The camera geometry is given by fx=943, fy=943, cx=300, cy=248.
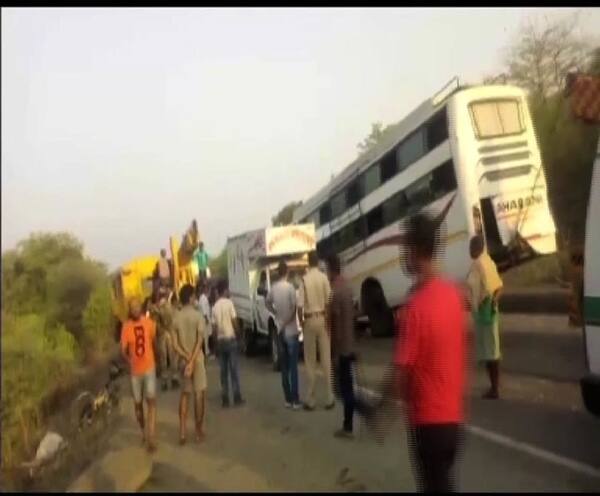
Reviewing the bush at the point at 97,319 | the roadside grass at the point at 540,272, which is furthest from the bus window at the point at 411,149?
the bush at the point at 97,319

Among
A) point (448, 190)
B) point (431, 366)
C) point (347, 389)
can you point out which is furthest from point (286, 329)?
point (431, 366)

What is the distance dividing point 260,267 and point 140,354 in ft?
2.67

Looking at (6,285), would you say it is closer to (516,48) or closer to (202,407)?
(202,407)

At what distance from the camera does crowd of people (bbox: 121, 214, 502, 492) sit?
3.36 metres

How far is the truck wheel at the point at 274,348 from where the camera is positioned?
462cm

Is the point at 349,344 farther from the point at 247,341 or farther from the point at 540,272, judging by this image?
the point at 540,272

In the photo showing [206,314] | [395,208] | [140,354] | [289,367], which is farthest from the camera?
[395,208]

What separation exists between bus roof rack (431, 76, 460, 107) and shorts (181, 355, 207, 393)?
1.68m

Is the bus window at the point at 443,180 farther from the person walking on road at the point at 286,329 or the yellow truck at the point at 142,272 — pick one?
the yellow truck at the point at 142,272

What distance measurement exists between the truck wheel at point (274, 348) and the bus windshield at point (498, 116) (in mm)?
1595

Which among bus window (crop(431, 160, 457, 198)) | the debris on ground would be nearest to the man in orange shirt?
the debris on ground

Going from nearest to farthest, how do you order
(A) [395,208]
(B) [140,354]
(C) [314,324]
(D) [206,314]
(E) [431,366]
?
(E) [431,366]
(B) [140,354]
(D) [206,314]
(C) [314,324]
(A) [395,208]

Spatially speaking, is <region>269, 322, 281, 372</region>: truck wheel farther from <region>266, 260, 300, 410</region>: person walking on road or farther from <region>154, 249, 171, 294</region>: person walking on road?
<region>154, 249, 171, 294</region>: person walking on road

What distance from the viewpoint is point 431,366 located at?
11.0 ft
